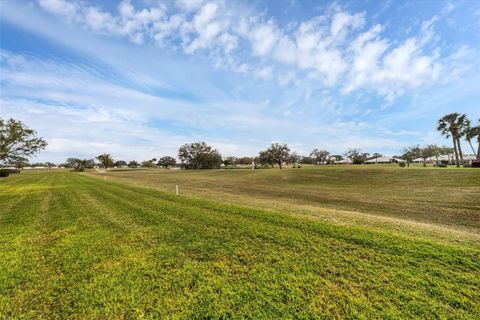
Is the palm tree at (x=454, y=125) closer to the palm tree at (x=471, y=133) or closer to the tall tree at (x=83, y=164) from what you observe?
the palm tree at (x=471, y=133)

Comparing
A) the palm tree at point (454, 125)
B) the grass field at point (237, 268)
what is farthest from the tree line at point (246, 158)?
the grass field at point (237, 268)

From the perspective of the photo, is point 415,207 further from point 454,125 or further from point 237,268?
point 454,125

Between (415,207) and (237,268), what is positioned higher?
(237,268)

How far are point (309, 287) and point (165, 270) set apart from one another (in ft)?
9.94

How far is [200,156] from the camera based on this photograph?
96.5 m

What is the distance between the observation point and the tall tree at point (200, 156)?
316 feet

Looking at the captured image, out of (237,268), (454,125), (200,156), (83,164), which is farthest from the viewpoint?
(83,164)

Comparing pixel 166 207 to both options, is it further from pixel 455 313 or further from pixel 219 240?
pixel 455 313

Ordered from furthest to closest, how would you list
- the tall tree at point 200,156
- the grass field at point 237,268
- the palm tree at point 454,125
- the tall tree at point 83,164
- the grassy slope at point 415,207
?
the tall tree at point 83,164
the tall tree at point 200,156
the palm tree at point 454,125
the grassy slope at point 415,207
the grass field at point 237,268

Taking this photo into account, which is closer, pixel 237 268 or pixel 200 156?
pixel 237 268

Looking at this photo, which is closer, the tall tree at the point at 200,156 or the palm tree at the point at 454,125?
the palm tree at the point at 454,125

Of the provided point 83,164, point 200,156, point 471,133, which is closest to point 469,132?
point 471,133

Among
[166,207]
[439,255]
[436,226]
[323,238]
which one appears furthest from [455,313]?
[166,207]

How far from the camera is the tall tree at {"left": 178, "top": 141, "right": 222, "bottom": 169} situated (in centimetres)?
9638
